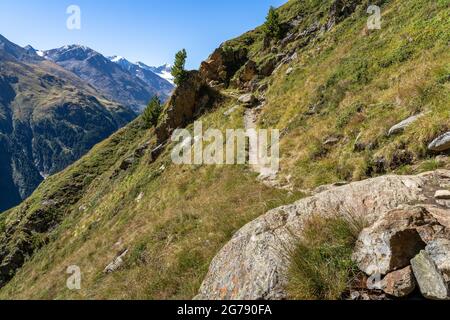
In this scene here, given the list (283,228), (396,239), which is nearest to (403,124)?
(283,228)

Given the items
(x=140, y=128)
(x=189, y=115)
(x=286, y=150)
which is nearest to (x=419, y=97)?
(x=286, y=150)

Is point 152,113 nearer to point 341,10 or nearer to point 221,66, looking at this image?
point 221,66

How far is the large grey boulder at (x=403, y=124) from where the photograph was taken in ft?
35.8

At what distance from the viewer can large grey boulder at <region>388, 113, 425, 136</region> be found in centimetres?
1090

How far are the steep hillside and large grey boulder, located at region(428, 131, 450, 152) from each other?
39mm

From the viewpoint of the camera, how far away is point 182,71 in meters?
47.2

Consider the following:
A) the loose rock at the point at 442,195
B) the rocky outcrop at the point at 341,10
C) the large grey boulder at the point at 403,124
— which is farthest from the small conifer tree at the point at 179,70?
the loose rock at the point at 442,195

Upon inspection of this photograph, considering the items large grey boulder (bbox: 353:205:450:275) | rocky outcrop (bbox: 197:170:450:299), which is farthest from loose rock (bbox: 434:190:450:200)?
large grey boulder (bbox: 353:205:450:275)

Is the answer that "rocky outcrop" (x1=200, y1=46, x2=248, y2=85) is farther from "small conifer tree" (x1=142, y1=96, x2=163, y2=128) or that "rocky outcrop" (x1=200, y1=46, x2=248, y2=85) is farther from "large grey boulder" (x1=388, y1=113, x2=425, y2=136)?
"large grey boulder" (x1=388, y1=113, x2=425, y2=136)

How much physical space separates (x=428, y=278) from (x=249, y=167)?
15047 mm

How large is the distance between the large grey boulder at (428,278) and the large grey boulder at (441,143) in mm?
5618

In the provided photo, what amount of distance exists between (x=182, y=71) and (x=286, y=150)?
3284 centimetres
